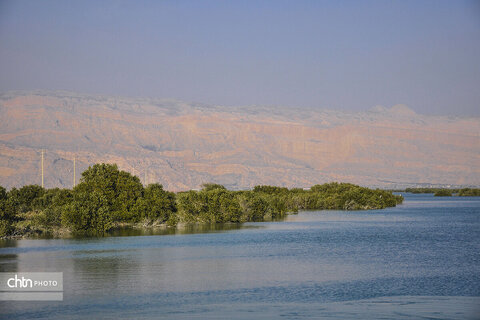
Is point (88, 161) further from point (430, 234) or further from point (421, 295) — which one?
point (421, 295)

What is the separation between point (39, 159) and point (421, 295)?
14365 centimetres

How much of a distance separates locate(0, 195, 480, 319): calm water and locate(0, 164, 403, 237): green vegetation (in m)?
3.82

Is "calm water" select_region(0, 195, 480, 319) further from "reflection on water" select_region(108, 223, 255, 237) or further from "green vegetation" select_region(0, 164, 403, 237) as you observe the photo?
"green vegetation" select_region(0, 164, 403, 237)

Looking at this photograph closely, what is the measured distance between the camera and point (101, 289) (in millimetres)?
24391

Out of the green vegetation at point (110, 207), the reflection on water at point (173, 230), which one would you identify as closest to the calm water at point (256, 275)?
the reflection on water at point (173, 230)

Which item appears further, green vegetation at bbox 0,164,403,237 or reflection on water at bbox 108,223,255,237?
reflection on water at bbox 108,223,255,237

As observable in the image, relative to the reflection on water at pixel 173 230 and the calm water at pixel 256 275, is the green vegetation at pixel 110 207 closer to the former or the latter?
the reflection on water at pixel 173 230

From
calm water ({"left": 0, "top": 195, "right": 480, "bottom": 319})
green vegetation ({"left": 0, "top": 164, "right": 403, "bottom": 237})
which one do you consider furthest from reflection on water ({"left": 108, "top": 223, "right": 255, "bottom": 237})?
calm water ({"left": 0, "top": 195, "right": 480, "bottom": 319})

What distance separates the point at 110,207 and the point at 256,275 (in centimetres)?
2704

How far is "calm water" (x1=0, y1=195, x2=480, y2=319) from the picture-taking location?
68.5 feet

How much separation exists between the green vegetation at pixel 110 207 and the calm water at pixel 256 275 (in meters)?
3.82

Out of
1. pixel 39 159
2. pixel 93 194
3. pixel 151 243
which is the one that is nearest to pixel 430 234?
pixel 151 243

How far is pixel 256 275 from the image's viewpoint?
91.8ft

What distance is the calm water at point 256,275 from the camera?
20.9 m
